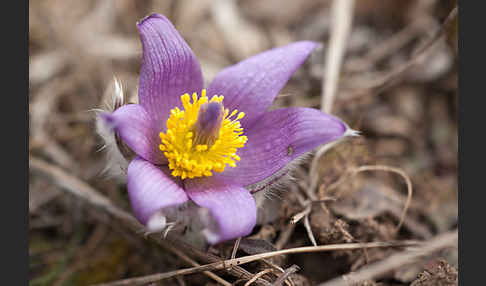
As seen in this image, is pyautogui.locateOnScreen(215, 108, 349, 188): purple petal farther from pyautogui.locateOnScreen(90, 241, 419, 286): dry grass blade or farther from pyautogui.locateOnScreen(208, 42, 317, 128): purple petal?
pyautogui.locateOnScreen(90, 241, 419, 286): dry grass blade

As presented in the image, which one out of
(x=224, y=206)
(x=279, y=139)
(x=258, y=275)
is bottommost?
(x=258, y=275)

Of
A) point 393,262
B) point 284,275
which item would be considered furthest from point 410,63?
point 284,275

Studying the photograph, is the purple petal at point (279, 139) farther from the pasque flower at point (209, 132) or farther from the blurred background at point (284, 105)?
the blurred background at point (284, 105)

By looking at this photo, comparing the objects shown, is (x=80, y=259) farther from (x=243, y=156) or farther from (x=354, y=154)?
(x=354, y=154)

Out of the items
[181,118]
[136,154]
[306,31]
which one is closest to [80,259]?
[136,154]

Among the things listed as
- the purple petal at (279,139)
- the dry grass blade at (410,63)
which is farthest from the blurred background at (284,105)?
the purple petal at (279,139)

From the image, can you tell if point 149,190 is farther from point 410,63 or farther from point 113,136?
point 410,63
